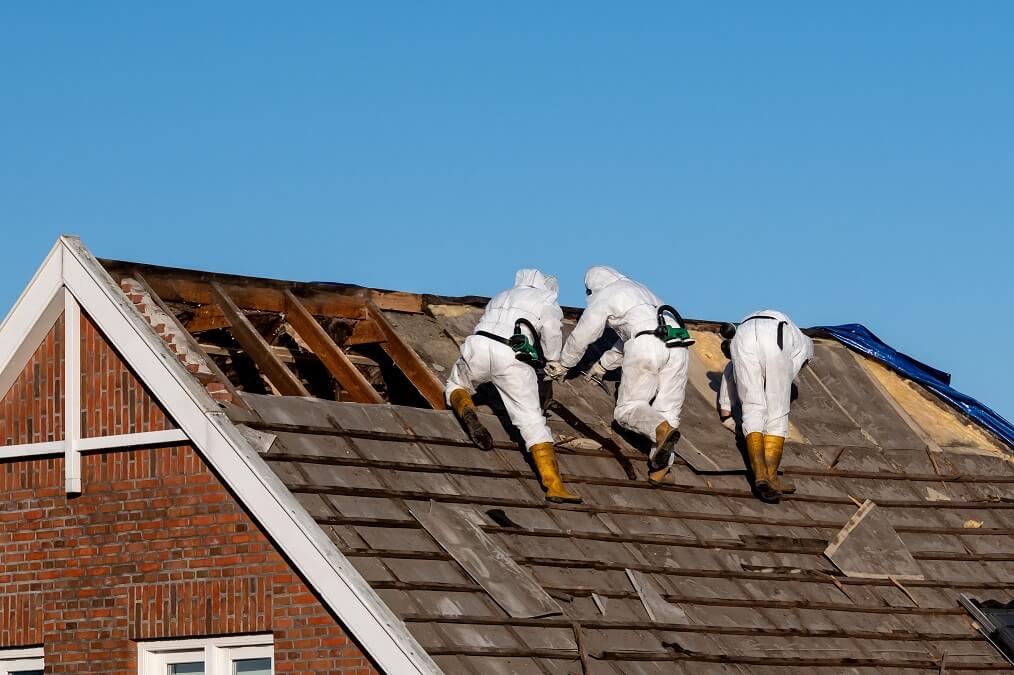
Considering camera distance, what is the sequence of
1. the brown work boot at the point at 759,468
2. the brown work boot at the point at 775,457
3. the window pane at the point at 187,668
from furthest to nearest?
1. the brown work boot at the point at 775,457
2. the brown work boot at the point at 759,468
3. the window pane at the point at 187,668

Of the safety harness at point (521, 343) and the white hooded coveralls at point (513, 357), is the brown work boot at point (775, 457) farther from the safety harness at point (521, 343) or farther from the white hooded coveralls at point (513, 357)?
the safety harness at point (521, 343)

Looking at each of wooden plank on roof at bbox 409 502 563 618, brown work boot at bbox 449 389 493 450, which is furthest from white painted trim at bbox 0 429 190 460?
brown work boot at bbox 449 389 493 450

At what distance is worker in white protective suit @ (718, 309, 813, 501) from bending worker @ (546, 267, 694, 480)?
813 mm

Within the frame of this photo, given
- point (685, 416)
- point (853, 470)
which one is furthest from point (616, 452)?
point (853, 470)

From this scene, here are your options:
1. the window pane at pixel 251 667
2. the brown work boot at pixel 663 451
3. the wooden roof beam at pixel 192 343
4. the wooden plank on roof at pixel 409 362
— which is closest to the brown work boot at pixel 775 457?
the brown work boot at pixel 663 451

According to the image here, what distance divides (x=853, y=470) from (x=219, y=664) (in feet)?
21.7

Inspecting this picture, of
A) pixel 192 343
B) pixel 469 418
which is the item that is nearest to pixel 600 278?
pixel 469 418

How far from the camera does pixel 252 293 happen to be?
1591cm

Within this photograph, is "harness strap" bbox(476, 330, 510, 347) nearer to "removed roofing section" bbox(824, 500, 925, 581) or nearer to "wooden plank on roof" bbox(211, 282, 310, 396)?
"wooden plank on roof" bbox(211, 282, 310, 396)

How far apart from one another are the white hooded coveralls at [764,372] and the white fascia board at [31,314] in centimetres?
592

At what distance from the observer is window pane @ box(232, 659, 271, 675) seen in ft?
42.3

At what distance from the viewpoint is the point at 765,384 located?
16.5 metres

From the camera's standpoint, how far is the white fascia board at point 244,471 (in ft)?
38.7

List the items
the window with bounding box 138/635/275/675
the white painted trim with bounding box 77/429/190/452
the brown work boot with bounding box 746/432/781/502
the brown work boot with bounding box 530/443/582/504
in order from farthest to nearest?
1. the brown work boot with bounding box 746/432/781/502
2. the brown work boot with bounding box 530/443/582/504
3. the white painted trim with bounding box 77/429/190/452
4. the window with bounding box 138/635/275/675
